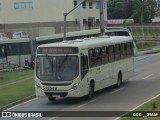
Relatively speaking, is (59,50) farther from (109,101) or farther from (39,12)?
(39,12)

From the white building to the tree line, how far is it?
4186 cm

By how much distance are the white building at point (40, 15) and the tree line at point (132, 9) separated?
41.9 m

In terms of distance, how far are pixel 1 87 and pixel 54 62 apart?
379 inches

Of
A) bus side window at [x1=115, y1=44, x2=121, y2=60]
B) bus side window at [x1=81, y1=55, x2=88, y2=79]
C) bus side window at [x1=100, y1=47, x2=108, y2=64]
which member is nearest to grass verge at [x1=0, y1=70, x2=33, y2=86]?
bus side window at [x1=115, y1=44, x2=121, y2=60]

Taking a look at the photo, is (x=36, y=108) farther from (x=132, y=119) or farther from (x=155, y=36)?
(x=155, y=36)

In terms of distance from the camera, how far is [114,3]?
Answer: 487 feet

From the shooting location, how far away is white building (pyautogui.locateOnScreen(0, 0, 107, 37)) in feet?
292

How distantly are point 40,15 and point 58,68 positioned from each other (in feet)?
216

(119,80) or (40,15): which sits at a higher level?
(40,15)

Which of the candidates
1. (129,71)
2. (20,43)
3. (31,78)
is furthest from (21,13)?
(129,71)

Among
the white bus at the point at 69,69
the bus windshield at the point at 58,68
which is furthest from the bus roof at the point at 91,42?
the bus windshield at the point at 58,68

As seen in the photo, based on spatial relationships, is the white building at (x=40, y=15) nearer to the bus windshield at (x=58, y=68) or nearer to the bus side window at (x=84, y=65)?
the bus side window at (x=84, y=65)

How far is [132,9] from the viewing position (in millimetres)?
140875

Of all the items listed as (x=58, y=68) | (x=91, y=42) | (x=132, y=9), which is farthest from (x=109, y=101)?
(x=132, y=9)
